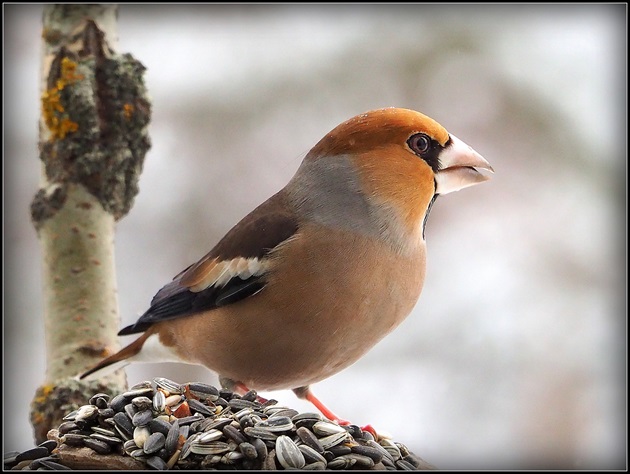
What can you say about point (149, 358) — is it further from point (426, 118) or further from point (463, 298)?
point (463, 298)

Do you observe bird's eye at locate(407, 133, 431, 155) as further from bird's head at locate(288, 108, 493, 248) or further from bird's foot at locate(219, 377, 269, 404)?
bird's foot at locate(219, 377, 269, 404)

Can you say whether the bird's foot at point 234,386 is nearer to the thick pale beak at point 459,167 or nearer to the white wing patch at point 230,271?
the white wing patch at point 230,271

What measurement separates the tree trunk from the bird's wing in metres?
0.16

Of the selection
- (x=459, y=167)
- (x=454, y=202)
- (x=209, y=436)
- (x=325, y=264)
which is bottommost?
(x=209, y=436)

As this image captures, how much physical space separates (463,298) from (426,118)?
4.98 ft

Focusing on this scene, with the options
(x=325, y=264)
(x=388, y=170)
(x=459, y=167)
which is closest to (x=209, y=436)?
(x=325, y=264)

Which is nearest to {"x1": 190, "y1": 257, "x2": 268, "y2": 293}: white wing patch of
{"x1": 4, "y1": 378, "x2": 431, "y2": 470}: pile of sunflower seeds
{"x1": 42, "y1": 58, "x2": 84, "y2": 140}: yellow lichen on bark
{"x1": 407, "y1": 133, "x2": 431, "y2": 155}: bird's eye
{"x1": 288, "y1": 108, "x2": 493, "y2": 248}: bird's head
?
{"x1": 288, "y1": 108, "x2": 493, "y2": 248}: bird's head

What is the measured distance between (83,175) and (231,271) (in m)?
0.58

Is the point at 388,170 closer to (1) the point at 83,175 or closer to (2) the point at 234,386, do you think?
(2) the point at 234,386

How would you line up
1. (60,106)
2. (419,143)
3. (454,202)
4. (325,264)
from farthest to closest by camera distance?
1. (454,202)
2. (60,106)
3. (419,143)
4. (325,264)

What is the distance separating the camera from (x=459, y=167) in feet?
6.22

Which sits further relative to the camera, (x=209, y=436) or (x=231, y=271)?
(x=231, y=271)

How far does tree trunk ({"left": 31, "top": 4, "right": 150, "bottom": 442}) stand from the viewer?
82.1 inches

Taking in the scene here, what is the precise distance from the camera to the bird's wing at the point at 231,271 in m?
1.83
